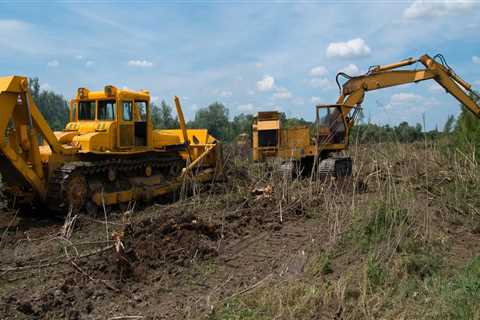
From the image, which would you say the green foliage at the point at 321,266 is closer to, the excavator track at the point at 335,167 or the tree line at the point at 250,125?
the tree line at the point at 250,125

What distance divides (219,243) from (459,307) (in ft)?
12.1

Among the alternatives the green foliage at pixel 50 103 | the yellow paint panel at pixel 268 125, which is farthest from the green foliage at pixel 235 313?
the green foliage at pixel 50 103

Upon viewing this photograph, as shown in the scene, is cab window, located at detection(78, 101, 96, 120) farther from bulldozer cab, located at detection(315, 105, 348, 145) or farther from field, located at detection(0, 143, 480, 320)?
bulldozer cab, located at detection(315, 105, 348, 145)

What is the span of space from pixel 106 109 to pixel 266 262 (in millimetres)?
6348

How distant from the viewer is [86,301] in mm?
5332

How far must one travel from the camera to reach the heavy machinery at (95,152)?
9.34 meters

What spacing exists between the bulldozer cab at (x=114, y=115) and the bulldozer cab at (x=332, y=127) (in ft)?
16.7

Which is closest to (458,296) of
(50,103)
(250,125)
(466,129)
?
(466,129)

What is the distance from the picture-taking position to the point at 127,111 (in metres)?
11.6

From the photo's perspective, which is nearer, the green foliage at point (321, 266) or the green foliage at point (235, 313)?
the green foliage at point (235, 313)

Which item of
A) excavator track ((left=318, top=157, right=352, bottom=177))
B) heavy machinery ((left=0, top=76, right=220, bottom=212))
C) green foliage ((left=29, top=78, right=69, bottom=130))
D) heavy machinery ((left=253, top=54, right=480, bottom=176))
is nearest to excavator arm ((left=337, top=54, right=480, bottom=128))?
heavy machinery ((left=253, top=54, right=480, bottom=176))

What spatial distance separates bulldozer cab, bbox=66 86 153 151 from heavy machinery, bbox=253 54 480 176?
388 centimetres

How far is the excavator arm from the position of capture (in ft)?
49.8

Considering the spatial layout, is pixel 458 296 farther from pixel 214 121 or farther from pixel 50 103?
pixel 50 103
